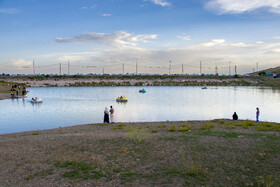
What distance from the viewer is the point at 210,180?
28.4ft

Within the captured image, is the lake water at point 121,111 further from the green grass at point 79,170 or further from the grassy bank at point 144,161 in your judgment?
the green grass at point 79,170

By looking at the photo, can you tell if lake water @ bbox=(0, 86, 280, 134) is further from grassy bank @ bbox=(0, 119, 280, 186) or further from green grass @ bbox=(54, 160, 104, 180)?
green grass @ bbox=(54, 160, 104, 180)

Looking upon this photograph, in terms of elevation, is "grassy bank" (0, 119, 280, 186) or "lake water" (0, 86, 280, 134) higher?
"grassy bank" (0, 119, 280, 186)

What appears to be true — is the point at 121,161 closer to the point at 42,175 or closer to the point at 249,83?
the point at 42,175

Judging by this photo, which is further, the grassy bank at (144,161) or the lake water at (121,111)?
the lake water at (121,111)

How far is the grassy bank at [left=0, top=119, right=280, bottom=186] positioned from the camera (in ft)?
28.8

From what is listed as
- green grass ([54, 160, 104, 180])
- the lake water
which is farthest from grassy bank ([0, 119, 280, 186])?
the lake water

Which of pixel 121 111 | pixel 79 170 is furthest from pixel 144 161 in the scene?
pixel 121 111

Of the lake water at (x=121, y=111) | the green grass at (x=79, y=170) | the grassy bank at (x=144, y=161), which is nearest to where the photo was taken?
the grassy bank at (x=144, y=161)

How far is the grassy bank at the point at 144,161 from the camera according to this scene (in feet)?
28.8

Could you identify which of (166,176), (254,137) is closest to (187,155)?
(166,176)

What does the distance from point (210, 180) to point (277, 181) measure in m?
2.24

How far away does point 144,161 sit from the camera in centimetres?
1063

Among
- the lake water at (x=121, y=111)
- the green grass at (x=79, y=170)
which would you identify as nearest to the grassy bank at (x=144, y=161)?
the green grass at (x=79, y=170)
